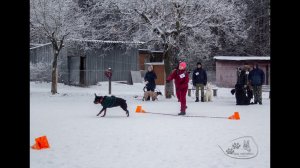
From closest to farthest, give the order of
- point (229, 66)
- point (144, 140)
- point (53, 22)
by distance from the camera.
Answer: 1. point (144, 140)
2. point (53, 22)
3. point (229, 66)

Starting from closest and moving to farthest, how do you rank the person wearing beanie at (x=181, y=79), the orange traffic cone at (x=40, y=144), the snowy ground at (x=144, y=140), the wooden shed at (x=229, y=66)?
the snowy ground at (x=144, y=140) < the orange traffic cone at (x=40, y=144) < the person wearing beanie at (x=181, y=79) < the wooden shed at (x=229, y=66)

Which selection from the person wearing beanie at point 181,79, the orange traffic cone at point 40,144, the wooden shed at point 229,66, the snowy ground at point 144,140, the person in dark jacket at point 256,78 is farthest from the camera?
the wooden shed at point 229,66

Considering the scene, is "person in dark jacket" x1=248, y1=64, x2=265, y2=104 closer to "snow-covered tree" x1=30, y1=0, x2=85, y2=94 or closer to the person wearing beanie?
the person wearing beanie

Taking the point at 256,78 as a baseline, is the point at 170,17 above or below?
above

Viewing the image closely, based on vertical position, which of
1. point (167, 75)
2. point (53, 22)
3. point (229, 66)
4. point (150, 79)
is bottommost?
point (150, 79)

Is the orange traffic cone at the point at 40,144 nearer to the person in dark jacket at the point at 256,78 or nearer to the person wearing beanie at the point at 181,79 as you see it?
the person wearing beanie at the point at 181,79

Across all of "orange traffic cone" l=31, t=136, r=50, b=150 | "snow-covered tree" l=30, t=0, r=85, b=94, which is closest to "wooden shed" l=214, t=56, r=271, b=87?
"snow-covered tree" l=30, t=0, r=85, b=94

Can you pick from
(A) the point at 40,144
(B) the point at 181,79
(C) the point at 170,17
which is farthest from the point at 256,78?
(A) the point at 40,144

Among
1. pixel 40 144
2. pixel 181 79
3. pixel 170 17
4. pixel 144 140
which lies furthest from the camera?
pixel 170 17

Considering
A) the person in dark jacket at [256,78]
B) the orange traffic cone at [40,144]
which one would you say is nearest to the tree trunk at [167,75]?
the person in dark jacket at [256,78]

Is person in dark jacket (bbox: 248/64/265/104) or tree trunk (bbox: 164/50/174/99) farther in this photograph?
tree trunk (bbox: 164/50/174/99)

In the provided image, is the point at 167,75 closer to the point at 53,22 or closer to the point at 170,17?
the point at 170,17

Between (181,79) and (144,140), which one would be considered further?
(181,79)
